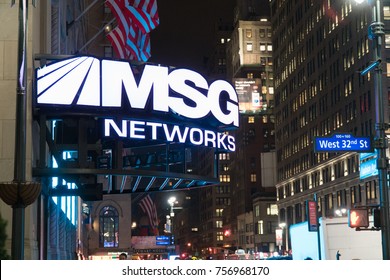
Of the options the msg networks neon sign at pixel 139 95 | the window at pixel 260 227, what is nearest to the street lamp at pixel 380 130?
the msg networks neon sign at pixel 139 95

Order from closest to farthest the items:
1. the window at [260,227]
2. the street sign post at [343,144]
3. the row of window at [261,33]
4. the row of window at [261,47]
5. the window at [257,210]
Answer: the street sign post at [343,144] → the window at [260,227] → the window at [257,210] → the row of window at [261,47] → the row of window at [261,33]

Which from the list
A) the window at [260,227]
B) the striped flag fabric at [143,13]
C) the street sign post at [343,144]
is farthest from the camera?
the window at [260,227]

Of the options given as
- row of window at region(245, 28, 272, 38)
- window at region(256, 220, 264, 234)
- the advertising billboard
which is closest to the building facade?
the advertising billboard

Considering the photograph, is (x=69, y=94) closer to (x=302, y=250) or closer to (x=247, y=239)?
(x=302, y=250)

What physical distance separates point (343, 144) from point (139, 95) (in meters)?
6.30

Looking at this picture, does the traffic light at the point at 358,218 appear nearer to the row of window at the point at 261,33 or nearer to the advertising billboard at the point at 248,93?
the advertising billboard at the point at 248,93

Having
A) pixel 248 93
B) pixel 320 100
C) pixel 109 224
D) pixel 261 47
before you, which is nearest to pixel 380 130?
pixel 109 224

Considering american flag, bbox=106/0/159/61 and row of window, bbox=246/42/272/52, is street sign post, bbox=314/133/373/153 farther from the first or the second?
row of window, bbox=246/42/272/52

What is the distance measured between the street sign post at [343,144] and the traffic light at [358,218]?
2303 millimetres

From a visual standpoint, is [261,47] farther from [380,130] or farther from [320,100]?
[380,130]

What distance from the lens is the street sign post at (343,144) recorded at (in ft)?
68.0

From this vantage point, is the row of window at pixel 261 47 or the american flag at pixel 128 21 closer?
the american flag at pixel 128 21

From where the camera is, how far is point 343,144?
20828mm
